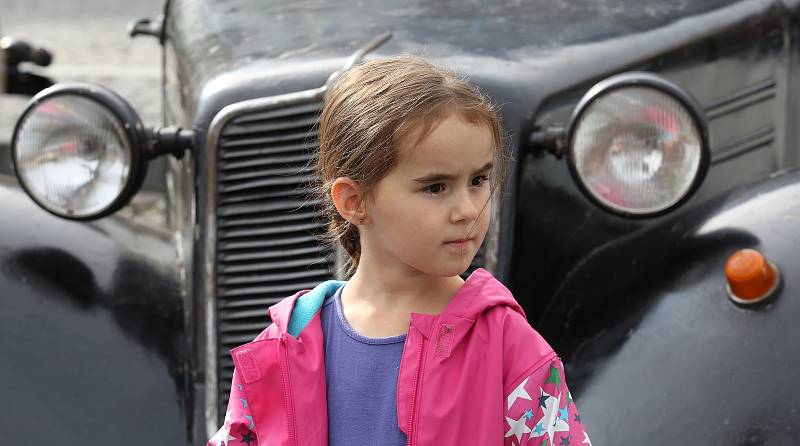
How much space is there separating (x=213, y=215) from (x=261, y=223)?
0.11 metres

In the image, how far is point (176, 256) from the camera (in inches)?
125

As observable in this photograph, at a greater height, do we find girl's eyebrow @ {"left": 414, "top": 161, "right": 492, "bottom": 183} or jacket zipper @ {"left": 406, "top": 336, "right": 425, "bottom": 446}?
girl's eyebrow @ {"left": 414, "top": 161, "right": 492, "bottom": 183}

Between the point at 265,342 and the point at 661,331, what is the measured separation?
0.98 metres

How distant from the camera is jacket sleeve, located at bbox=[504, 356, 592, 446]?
5.54 ft

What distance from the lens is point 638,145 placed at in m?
2.64

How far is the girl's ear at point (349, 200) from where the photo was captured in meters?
1.79

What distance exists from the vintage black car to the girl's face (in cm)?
74

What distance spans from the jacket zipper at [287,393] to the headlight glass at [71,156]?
1140 mm

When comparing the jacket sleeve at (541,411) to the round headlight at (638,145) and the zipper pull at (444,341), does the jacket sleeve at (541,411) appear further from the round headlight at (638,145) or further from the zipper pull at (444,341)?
the round headlight at (638,145)

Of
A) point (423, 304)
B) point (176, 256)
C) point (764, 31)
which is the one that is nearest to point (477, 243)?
point (423, 304)

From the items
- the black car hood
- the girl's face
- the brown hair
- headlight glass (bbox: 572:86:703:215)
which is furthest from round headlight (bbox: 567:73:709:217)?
the girl's face

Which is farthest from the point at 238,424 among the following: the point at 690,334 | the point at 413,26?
the point at 413,26

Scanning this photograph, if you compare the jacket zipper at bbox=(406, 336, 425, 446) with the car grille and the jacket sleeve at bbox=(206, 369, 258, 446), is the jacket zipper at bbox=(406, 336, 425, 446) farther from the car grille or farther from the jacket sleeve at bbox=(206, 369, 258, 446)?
the car grille

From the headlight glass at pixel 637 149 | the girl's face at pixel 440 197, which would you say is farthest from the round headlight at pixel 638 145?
the girl's face at pixel 440 197
